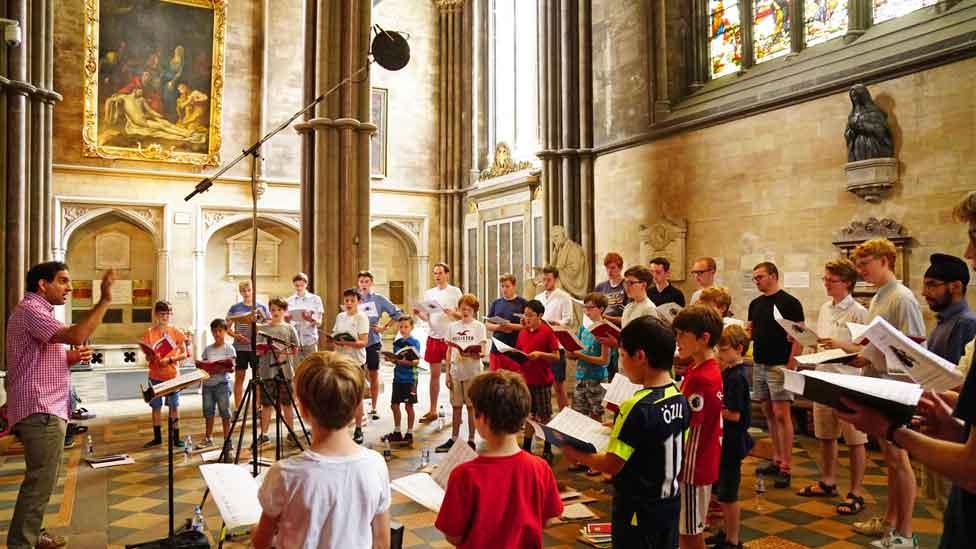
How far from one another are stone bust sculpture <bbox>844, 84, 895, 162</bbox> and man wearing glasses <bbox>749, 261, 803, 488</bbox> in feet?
9.09

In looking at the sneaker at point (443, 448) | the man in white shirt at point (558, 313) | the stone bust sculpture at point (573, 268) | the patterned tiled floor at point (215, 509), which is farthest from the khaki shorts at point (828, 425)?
the stone bust sculpture at point (573, 268)

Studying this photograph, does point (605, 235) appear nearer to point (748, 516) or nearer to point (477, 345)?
point (477, 345)

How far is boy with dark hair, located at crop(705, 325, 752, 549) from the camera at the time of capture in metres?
3.49

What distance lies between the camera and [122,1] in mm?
14219

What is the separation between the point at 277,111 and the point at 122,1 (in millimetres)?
3678

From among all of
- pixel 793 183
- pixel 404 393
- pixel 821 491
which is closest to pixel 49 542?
pixel 404 393

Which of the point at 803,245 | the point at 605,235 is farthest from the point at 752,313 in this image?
the point at 605,235

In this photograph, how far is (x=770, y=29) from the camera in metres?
9.12

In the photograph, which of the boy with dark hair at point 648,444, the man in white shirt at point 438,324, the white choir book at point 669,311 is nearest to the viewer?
the boy with dark hair at point 648,444

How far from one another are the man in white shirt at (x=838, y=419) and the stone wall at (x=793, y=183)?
249 centimetres

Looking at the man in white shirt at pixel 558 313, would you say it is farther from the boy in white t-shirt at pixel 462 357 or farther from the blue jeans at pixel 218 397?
the blue jeans at pixel 218 397

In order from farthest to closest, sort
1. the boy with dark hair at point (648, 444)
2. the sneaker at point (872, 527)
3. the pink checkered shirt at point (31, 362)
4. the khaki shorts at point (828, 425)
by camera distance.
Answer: the khaki shorts at point (828, 425) < the sneaker at point (872, 527) < the pink checkered shirt at point (31, 362) < the boy with dark hair at point (648, 444)

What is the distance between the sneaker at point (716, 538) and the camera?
3.78 metres

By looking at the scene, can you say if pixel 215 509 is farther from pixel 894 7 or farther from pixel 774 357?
pixel 894 7
